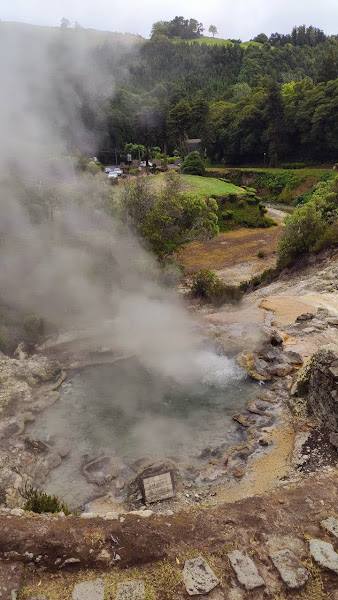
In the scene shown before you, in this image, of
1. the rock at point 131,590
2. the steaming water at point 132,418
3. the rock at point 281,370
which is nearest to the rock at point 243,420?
the steaming water at point 132,418

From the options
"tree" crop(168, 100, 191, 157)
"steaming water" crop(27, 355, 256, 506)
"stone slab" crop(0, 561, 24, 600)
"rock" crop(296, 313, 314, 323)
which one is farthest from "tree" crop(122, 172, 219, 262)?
"tree" crop(168, 100, 191, 157)

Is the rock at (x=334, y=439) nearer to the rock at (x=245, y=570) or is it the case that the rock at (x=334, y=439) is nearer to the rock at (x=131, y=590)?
the rock at (x=245, y=570)

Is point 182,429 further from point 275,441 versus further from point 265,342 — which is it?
point 265,342

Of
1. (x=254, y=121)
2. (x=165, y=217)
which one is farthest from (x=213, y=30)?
(x=165, y=217)

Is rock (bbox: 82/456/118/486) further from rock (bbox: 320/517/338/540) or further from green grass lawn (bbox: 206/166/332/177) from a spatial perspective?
green grass lawn (bbox: 206/166/332/177)

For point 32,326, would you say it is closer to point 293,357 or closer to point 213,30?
point 293,357

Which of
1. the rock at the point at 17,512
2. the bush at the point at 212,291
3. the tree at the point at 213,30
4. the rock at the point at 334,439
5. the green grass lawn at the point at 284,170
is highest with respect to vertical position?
the tree at the point at 213,30
